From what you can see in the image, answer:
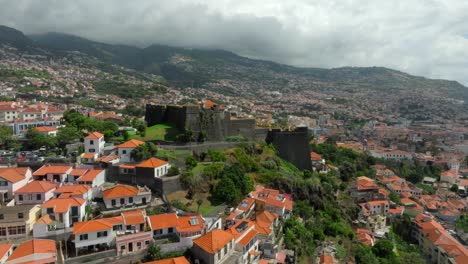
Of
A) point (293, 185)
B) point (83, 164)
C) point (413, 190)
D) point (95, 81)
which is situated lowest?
point (413, 190)

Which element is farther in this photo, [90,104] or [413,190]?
[90,104]

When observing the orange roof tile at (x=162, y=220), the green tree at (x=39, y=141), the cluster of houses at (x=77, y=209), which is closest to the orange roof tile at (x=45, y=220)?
the cluster of houses at (x=77, y=209)

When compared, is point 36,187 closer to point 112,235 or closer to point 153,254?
point 112,235

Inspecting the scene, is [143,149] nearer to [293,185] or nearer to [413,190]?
[293,185]

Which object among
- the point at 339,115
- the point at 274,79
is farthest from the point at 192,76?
the point at 339,115

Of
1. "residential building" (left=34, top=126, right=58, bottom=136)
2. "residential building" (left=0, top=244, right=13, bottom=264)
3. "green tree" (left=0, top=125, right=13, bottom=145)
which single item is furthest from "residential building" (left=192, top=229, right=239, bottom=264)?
"green tree" (left=0, top=125, right=13, bottom=145)

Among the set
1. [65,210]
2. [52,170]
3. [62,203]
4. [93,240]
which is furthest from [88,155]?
[93,240]

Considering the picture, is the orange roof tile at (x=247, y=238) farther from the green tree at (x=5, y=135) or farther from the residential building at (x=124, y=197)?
the green tree at (x=5, y=135)
